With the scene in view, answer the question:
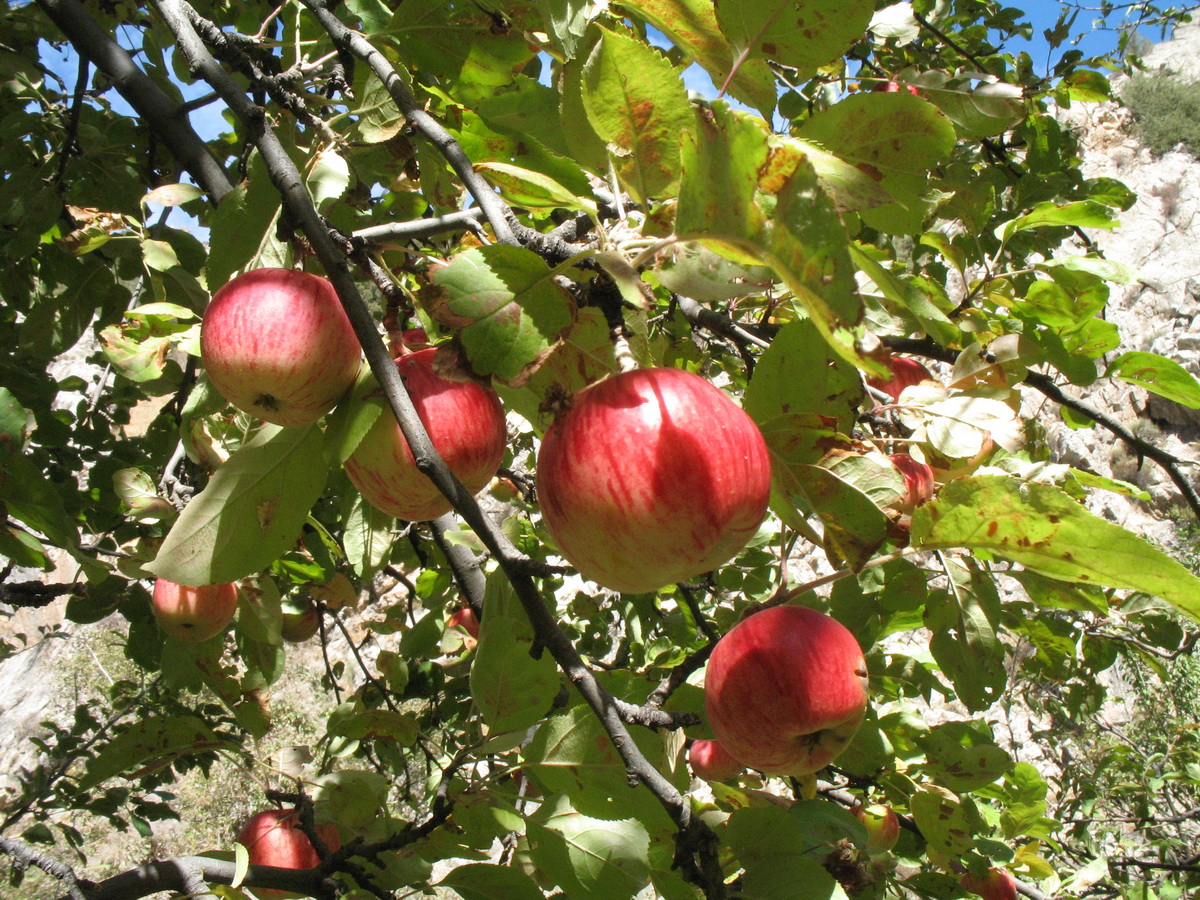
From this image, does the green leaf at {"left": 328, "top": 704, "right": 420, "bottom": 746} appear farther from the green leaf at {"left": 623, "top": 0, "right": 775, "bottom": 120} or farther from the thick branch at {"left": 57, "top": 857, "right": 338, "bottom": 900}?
the green leaf at {"left": 623, "top": 0, "right": 775, "bottom": 120}

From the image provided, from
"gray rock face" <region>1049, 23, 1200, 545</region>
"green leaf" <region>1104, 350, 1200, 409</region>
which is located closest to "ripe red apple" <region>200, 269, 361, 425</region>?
"green leaf" <region>1104, 350, 1200, 409</region>

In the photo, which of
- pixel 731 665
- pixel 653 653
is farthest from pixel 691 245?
pixel 653 653

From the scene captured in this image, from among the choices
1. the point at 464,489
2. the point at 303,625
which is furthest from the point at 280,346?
the point at 303,625

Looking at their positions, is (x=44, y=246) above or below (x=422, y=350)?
above

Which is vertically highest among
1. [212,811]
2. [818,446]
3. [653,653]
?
[818,446]

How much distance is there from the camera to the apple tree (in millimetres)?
638

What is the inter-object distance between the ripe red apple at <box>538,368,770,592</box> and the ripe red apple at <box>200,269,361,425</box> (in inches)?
13.6

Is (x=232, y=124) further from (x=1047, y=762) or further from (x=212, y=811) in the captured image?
(x=1047, y=762)

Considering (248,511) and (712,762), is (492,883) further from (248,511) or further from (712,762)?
(712,762)

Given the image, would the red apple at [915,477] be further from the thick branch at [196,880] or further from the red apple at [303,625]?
the red apple at [303,625]

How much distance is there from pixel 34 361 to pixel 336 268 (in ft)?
6.17

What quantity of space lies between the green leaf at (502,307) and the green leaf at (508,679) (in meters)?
0.38

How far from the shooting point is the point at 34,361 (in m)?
2.10

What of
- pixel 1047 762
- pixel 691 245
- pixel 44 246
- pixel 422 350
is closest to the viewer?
pixel 691 245
